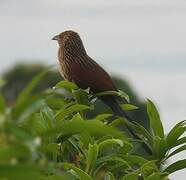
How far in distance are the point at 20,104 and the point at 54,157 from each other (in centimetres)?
149

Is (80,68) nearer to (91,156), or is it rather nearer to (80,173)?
(91,156)

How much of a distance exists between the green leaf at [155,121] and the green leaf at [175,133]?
61mm

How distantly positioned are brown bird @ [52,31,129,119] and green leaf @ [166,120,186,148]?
70.7 inches

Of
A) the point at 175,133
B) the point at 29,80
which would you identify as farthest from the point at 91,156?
the point at 29,80

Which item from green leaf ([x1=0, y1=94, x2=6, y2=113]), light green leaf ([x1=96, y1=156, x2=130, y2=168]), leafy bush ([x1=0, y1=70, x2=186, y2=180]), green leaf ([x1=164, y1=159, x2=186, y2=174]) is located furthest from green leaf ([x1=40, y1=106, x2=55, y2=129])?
green leaf ([x1=0, y1=94, x2=6, y2=113])

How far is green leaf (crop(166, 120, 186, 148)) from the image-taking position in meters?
3.42

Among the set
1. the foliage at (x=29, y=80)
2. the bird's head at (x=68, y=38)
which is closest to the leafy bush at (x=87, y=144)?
the bird's head at (x=68, y=38)

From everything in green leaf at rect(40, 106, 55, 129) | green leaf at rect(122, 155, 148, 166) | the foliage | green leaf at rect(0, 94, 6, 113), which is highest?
green leaf at rect(0, 94, 6, 113)

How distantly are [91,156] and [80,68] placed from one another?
11.5 feet

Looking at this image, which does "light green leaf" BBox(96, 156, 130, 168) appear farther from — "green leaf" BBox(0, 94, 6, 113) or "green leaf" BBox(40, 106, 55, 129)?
"green leaf" BBox(0, 94, 6, 113)

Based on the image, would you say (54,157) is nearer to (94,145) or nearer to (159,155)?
(94,145)

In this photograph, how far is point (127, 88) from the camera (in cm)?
4356

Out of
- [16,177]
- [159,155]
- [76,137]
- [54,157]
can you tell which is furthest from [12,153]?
[159,155]

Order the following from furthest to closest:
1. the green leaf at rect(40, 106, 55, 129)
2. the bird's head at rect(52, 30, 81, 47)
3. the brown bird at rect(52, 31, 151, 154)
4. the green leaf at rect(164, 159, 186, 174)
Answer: the bird's head at rect(52, 30, 81, 47), the brown bird at rect(52, 31, 151, 154), the green leaf at rect(164, 159, 186, 174), the green leaf at rect(40, 106, 55, 129)
